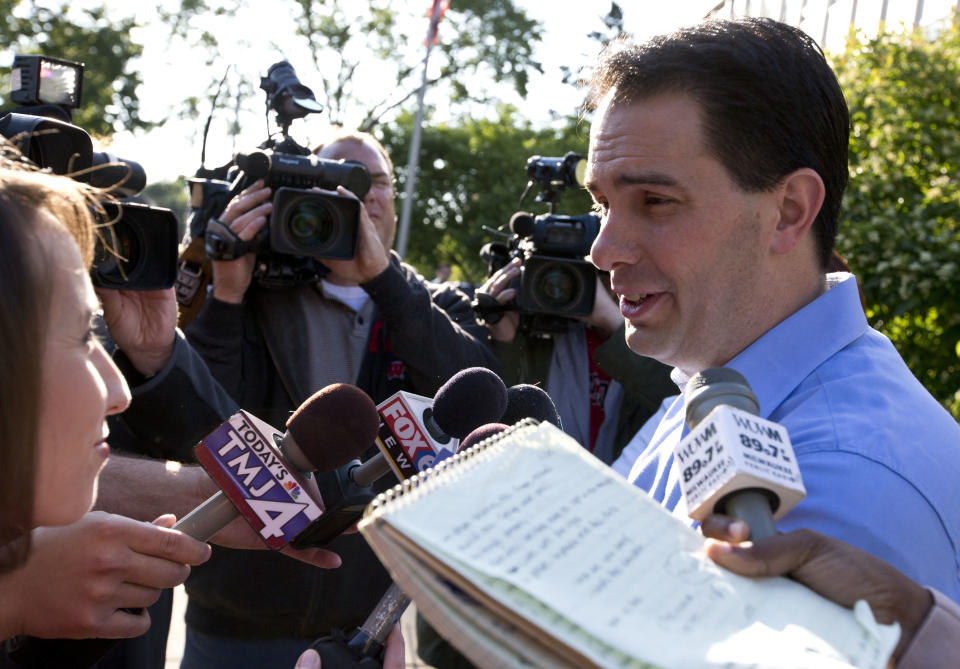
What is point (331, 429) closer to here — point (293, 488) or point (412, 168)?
point (293, 488)

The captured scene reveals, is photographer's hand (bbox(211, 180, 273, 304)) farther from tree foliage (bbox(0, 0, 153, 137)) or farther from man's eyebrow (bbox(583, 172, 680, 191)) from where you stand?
tree foliage (bbox(0, 0, 153, 137))

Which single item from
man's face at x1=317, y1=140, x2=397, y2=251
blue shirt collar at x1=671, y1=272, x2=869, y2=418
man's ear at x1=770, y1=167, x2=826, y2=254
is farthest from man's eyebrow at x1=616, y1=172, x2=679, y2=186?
man's face at x1=317, y1=140, x2=397, y2=251

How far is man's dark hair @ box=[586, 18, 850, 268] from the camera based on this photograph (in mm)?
1672

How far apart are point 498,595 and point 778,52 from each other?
1.24 meters

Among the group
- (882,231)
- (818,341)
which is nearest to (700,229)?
(818,341)

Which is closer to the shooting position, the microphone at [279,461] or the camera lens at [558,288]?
the microphone at [279,461]

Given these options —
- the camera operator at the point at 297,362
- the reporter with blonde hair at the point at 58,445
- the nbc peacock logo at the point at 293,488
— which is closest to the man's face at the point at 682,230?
the nbc peacock logo at the point at 293,488

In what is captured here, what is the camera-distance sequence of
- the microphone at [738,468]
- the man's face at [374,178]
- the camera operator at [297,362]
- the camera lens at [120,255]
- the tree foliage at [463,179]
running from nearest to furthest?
the microphone at [738,468], the camera lens at [120,255], the camera operator at [297,362], the man's face at [374,178], the tree foliage at [463,179]

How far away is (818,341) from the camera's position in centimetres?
158

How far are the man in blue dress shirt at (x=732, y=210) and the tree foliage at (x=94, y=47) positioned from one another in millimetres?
14884

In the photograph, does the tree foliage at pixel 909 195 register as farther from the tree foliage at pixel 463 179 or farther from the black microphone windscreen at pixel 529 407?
the tree foliage at pixel 463 179

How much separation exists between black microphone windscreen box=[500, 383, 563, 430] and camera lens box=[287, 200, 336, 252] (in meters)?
1.55

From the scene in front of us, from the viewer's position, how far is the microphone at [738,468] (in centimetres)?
97

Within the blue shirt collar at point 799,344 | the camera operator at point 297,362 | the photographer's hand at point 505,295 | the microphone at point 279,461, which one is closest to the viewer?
the microphone at point 279,461
